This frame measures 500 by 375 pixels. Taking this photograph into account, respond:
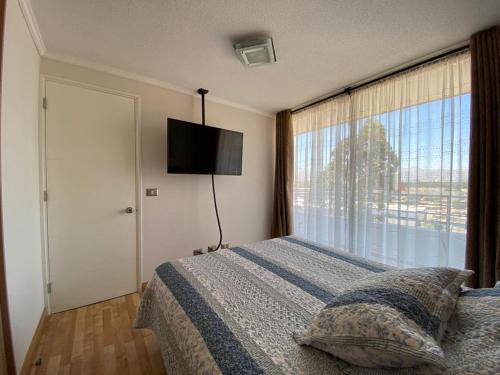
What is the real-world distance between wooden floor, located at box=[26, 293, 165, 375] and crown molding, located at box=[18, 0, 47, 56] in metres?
2.39

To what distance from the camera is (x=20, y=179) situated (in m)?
1.41

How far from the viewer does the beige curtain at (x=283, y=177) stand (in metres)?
A: 3.30

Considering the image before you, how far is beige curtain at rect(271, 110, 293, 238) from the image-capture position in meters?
3.30

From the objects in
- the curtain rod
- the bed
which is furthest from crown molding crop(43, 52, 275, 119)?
the bed

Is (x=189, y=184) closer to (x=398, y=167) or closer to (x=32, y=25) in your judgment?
(x=32, y=25)

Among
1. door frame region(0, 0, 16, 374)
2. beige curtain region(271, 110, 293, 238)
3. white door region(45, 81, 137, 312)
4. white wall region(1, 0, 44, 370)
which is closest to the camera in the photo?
door frame region(0, 0, 16, 374)

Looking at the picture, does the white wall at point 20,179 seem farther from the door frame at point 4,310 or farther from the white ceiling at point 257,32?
the white ceiling at point 257,32

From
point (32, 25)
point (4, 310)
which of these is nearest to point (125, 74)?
point (32, 25)

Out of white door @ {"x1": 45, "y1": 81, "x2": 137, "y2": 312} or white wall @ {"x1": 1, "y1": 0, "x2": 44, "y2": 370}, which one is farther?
white door @ {"x1": 45, "y1": 81, "x2": 137, "y2": 312}

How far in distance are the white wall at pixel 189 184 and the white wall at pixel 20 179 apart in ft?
1.73

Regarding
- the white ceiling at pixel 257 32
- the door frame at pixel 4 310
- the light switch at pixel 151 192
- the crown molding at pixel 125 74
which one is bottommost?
the door frame at pixel 4 310

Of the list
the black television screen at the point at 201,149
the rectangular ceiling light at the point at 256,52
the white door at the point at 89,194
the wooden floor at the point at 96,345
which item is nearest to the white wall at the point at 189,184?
the white door at the point at 89,194

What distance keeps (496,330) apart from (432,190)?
1.62 m

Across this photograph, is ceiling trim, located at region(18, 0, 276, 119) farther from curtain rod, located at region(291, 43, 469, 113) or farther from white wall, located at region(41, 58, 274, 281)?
curtain rod, located at region(291, 43, 469, 113)
